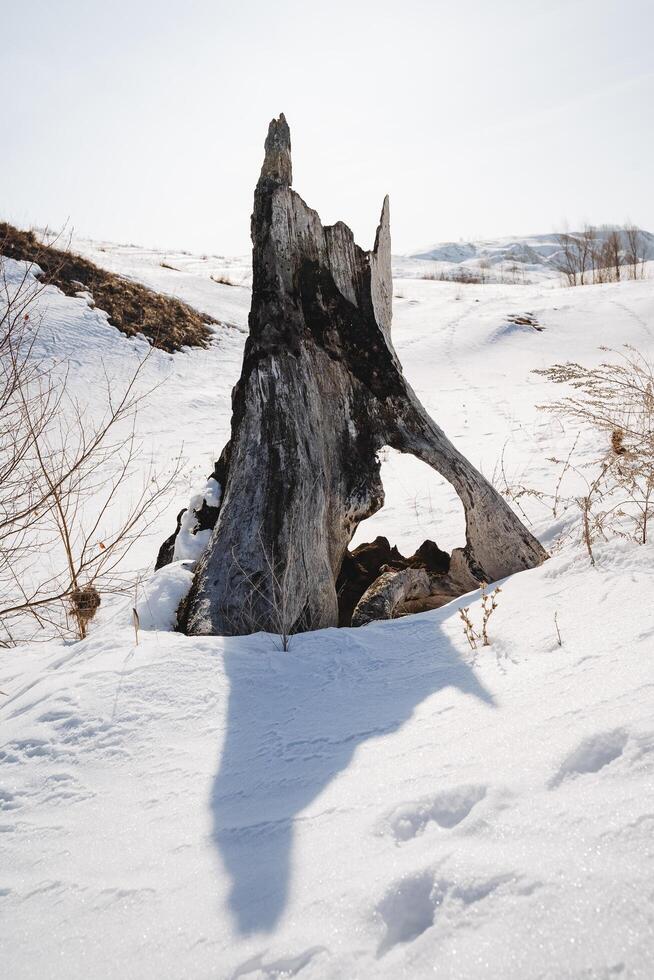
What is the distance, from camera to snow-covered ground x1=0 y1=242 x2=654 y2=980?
97 centimetres

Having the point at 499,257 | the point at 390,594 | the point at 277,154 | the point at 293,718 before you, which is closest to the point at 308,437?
the point at 390,594

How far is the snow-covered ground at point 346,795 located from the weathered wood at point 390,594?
430 millimetres

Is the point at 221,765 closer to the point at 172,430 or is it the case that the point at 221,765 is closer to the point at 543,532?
the point at 543,532

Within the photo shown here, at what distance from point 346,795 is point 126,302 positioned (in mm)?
14920

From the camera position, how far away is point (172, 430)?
10.2 m

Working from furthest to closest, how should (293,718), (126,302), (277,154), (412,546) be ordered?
(126,302)
(412,546)
(277,154)
(293,718)

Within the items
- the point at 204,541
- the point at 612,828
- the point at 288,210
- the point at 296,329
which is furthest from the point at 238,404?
the point at 612,828

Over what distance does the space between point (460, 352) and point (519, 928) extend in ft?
49.8

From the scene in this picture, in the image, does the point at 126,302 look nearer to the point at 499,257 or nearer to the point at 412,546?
the point at 412,546

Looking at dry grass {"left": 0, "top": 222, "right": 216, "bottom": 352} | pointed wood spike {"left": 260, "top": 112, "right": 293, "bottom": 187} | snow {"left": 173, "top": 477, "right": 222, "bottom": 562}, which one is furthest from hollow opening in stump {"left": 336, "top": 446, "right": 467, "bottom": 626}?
dry grass {"left": 0, "top": 222, "right": 216, "bottom": 352}

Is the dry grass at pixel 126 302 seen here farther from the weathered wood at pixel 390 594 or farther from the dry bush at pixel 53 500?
the weathered wood at pixel 390 594

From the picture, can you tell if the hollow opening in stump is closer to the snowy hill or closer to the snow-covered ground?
the snow-covered ground

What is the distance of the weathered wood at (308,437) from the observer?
313cm

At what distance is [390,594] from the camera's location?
3.49 metres
